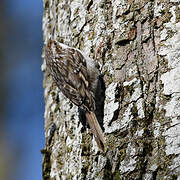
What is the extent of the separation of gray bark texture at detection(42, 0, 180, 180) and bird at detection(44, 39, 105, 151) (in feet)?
0.15

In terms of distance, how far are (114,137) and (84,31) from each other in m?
0.67

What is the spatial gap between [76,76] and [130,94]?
0.56m

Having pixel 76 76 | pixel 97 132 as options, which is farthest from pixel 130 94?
pixel 76 76

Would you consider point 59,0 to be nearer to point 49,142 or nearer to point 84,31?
point 84,31

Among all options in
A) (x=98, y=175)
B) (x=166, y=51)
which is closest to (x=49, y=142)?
(x=98, y=175)

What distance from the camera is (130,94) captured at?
184 cm

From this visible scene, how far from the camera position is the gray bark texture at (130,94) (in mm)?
1670

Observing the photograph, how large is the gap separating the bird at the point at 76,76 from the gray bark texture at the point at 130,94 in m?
0.05

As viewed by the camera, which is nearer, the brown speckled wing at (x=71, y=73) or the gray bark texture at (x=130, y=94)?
the gray bark texture at (x=130, y=94)

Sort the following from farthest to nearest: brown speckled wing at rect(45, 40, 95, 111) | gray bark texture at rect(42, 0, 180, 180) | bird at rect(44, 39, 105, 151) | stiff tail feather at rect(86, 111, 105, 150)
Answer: brown speckled wing at rect(45, 40, 95, 111)
bird at rect(44, 39, 105, 151)
stiff tail feather at rect(86, 111, 105, 150)
gray bark texture at rect(42, 0, 180, 180)

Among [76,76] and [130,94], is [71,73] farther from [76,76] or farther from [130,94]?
[130,94]

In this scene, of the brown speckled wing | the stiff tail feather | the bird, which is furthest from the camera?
the brown speckled wing

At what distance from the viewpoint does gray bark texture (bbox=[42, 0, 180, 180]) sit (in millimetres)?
1670

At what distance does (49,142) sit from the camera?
2438 mm
